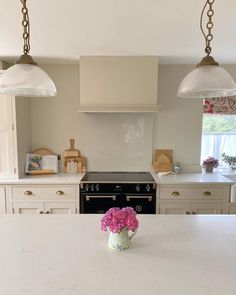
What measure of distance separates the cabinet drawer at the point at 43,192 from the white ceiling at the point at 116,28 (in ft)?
4.87

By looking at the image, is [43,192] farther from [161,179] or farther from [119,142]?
[161,179]

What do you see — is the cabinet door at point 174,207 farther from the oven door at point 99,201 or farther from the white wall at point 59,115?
the white wall at point 59,115

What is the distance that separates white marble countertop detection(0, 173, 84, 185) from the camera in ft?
9.34

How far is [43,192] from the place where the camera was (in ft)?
9.38

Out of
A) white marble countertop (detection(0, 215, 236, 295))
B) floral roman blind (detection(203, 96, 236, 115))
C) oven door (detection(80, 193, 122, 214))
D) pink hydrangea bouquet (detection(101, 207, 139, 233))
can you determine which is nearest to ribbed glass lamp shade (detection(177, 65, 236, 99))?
pink hydrangea bouquet (detection(101, 207, 139, 233))

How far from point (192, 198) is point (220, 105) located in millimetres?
1371

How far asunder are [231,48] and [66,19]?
66.2 inches

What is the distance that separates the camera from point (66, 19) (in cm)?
179

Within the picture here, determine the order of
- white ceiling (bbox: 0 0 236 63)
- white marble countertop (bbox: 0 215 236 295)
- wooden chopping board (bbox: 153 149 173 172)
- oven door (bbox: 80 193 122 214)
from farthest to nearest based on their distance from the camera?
wooden chopping board (bbox: 153 149 173 172) → oven door (bbox: 80 193 122 214) → white ceiling (bbox: 0 0 236 63) → white marble countertop (bbox: 0 215 236 295)

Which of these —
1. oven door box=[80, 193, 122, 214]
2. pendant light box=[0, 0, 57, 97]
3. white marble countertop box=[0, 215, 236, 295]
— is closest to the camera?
white marble countertop box=[0, 215, 236, 295]

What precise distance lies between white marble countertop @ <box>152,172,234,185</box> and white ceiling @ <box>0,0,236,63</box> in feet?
4.62

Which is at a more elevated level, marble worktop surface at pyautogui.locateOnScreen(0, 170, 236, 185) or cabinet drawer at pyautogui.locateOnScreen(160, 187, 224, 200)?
marble worktop surface at pyautogui.locateOnScreen(0, 170, 236, 185)

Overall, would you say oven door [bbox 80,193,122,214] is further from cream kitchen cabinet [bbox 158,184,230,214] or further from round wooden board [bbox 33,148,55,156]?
round wooden board [bbox 33,148,55,156]

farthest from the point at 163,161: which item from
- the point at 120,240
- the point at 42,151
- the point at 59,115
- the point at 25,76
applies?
the point at 25,76
